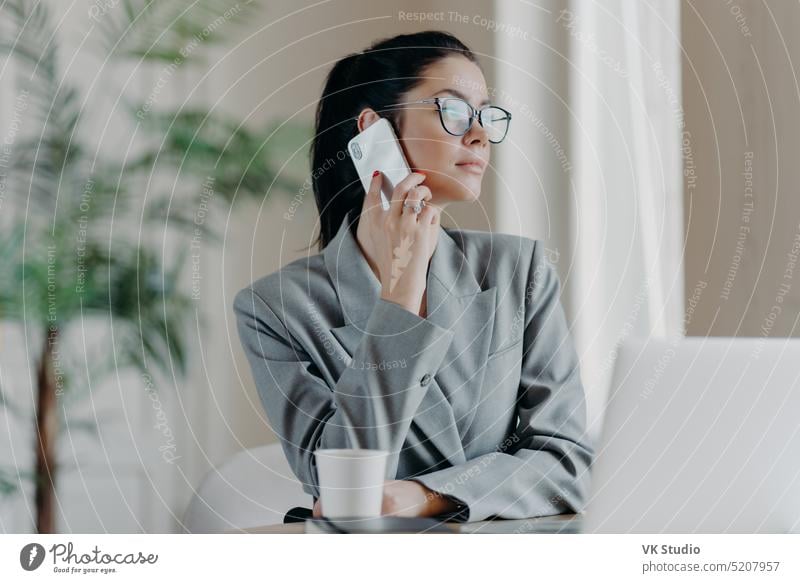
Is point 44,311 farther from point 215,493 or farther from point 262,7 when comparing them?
point 262,7

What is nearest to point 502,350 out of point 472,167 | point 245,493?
point 472,167

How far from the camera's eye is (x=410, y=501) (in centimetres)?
70

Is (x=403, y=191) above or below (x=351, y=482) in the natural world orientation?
above

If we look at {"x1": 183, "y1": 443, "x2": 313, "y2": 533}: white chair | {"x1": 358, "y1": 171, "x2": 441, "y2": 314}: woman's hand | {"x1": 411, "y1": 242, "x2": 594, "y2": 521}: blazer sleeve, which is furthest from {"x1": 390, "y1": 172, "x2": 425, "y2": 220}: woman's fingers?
{"x1": 183, "y1": 443, "x2": 313, "y2": 533}: white chair

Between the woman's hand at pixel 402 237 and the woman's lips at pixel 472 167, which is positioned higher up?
the woman's lips at pixel 472 167

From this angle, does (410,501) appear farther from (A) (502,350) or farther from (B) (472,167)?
(B) (472,167)

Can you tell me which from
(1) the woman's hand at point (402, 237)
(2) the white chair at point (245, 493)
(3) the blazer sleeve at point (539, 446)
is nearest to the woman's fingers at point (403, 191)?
(1) the woman's hand at point (402, 237)

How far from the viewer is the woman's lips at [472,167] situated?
75 centimetres

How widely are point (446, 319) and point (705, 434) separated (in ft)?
0.83

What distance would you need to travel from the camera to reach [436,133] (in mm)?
728

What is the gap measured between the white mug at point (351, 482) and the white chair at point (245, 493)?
11 cm

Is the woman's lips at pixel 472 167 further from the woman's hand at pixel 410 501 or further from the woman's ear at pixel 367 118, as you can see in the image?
the woman's hand at pixel 410 501

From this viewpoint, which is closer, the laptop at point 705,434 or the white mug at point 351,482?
the laptop at point 705,434

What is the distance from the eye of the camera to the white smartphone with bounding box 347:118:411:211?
73cm
